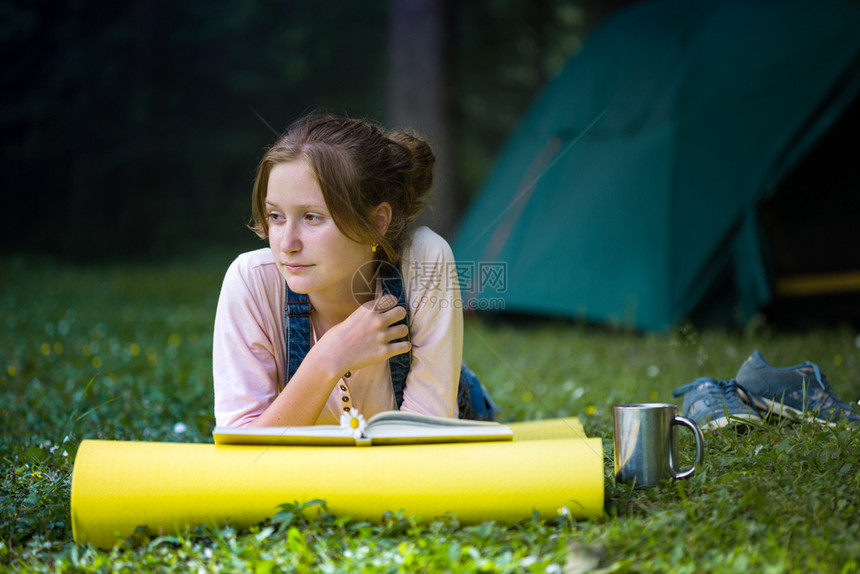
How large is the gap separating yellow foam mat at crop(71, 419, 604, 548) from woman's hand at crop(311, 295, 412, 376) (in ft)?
0.98

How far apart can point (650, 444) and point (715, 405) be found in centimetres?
55

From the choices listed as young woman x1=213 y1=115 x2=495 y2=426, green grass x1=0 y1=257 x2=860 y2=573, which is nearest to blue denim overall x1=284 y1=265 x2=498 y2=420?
young woman x1=213 y1=115 x2=495 y2=426

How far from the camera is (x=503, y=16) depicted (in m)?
11.9

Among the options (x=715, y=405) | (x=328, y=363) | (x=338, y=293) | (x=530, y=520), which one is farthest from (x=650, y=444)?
(x=338, y=293)

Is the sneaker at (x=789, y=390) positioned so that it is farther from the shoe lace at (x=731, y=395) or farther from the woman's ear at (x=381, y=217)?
the woman's ear at (x=381, y=217)

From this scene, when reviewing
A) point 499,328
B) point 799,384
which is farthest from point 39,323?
point 799,384

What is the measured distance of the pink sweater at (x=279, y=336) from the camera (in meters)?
2.07

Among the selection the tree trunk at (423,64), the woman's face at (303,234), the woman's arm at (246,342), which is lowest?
the woman's arm at (246,342)

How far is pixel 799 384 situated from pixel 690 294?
2.36m

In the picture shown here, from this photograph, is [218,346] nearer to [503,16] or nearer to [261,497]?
[261,497]

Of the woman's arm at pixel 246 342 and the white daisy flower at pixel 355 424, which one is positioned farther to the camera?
the woman's arm at pixel 246 342

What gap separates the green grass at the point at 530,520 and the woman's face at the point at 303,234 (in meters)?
0.58

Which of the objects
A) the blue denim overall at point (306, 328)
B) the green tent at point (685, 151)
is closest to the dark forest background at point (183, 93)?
the green tent at point (685, 151)

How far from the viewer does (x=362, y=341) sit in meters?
2.02
